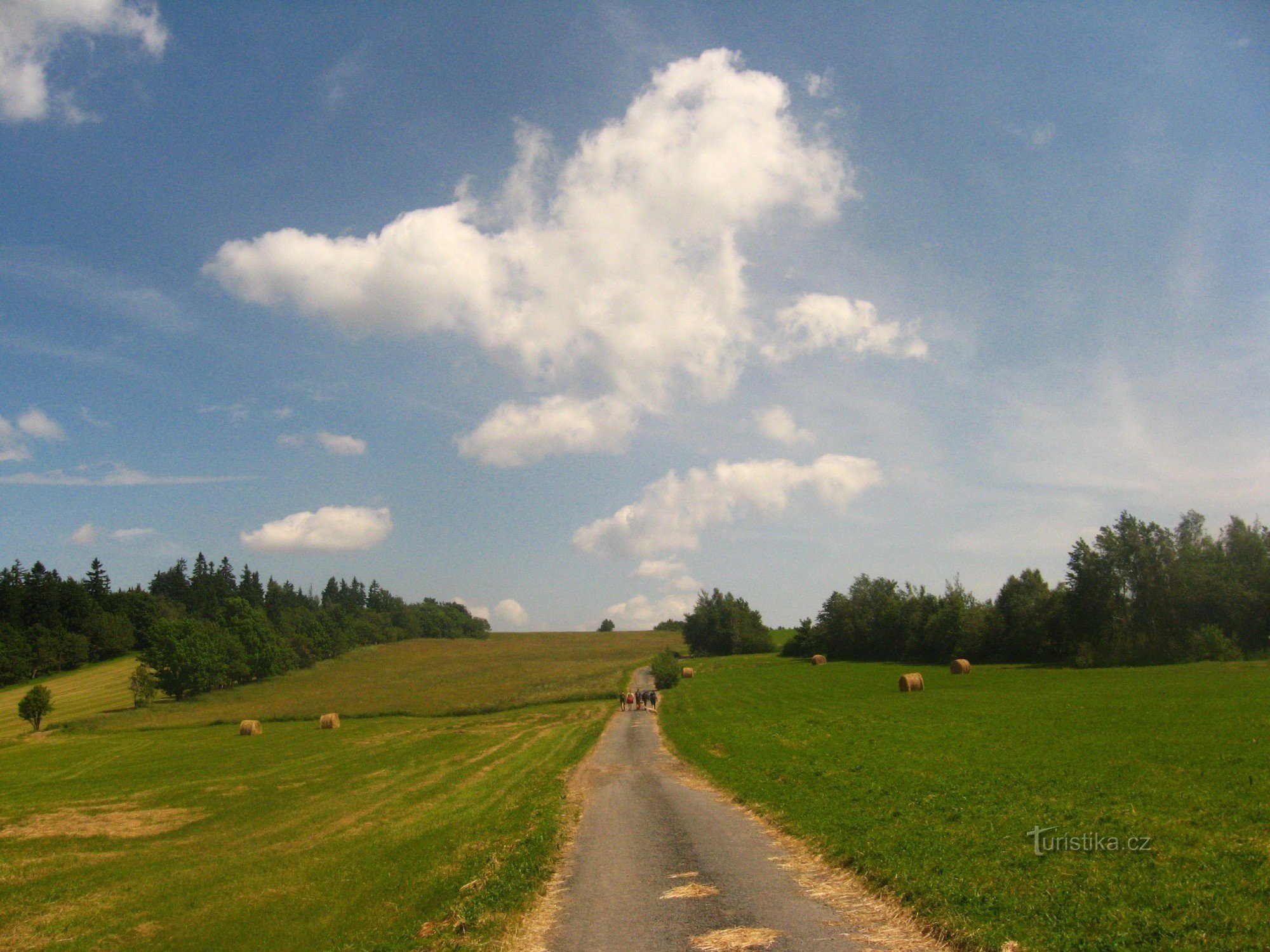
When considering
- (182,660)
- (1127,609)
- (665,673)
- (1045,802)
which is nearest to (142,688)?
(182,660)

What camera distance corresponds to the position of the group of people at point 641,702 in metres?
65.6

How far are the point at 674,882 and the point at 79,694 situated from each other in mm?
122753

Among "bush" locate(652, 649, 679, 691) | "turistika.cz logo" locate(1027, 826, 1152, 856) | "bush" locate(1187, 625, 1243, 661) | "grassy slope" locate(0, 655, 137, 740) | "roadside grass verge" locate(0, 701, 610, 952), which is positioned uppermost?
"turistika.cz logo" locate(1027, 826, 1152, 856)

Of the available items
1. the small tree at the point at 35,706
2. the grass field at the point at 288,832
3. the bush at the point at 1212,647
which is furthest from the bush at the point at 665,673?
the small tree at the point at 35,706

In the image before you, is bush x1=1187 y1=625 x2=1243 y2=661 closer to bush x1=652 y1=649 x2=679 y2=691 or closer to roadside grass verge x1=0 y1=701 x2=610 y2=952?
bush x1=652 y1=649 x2=679 y2=691

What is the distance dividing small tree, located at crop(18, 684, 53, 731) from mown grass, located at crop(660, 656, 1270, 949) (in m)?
75.9

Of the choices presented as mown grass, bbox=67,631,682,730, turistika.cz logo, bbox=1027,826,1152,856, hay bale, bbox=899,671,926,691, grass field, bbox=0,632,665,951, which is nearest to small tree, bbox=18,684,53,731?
mown grass, bbox=67,631,682,730

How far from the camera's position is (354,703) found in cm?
8112

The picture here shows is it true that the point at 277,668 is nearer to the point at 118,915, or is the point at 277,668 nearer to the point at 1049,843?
the point at 118,915

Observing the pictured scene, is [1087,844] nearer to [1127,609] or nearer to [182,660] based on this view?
[1127,609]

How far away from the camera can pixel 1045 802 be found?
16.6 meters

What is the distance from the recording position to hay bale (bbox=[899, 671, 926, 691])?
191 feet

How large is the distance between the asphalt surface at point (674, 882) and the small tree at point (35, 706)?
267ft

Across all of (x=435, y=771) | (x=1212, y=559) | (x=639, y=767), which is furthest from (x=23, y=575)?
(x=1212, y=559)
